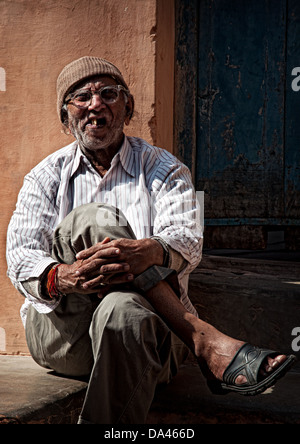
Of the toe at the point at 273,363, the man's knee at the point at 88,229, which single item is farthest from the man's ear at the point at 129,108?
the toe at the point at 273,363

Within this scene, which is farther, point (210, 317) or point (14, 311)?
point (14, 311)

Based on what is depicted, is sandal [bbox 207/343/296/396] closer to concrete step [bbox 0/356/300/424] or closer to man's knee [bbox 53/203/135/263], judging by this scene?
concrete step [bbox 0/356/300/424]

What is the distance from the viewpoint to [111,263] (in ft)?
6.82

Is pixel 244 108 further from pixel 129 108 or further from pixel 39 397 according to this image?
pixel 39 397

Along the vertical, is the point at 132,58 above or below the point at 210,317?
above

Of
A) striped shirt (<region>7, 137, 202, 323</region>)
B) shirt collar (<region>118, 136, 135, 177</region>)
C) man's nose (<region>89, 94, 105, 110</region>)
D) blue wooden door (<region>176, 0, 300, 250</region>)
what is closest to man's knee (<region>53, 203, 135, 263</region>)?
striped shirt (<region>7, 137, 202, 323</region>)

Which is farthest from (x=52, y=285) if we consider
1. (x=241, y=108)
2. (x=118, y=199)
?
(x=241, y=108)

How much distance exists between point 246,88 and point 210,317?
171 cm

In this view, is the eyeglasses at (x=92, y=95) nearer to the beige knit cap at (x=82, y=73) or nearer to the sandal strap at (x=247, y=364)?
the beige knit cap at (x=82, y=73)

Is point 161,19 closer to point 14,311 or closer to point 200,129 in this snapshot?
point 200,129

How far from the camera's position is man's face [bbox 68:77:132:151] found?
2.55m

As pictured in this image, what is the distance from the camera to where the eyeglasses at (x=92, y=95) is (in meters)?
2.56

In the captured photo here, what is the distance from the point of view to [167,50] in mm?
3252

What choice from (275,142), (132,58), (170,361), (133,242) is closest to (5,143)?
(132,58)
